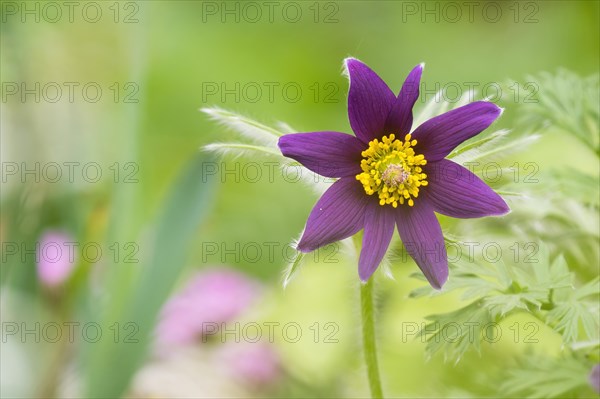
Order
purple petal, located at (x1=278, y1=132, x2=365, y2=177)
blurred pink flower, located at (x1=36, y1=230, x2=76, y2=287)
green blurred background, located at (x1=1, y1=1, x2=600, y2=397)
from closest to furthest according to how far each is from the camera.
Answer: purple petal, located at (x1=278, y1=132, x2=365, y2=177) < green blurred background, located at (x1=1, y1=1, x2=600, y2=397) < blurred pink flower, located at (x1=36, y1=230, x2=76, y2=287)

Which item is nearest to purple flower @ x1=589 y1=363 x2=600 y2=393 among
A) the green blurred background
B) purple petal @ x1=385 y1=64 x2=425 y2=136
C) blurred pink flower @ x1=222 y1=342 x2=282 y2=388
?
purple petal @ x1=385 y1=64 x2=425 y2=136

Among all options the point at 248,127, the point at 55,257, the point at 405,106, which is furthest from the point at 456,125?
the point at 55,257

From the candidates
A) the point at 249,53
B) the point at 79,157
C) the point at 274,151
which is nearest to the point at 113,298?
the point at 79,157

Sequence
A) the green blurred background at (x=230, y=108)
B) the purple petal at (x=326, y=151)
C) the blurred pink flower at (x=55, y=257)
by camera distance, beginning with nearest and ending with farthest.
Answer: the purple petal at (x=326, y=151)
the green blurred background at (x=230, y=108)
the blurred pink flower at (x=55, y=257)

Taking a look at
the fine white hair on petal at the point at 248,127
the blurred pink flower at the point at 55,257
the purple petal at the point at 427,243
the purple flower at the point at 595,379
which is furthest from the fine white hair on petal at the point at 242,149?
the blurred pink flower at the point at 55,257

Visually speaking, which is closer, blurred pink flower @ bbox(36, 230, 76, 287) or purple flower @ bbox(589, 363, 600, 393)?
purple flower @ bbox(589, 363, 600, 393)

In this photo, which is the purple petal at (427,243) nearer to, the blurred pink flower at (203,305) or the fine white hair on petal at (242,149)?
the fine white hair on petal at (242,149)

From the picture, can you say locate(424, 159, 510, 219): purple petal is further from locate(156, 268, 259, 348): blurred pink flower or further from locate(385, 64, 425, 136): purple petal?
locate(156, 268, 259, 348): blurred pink flower
